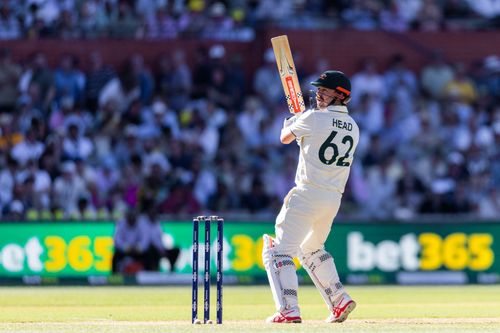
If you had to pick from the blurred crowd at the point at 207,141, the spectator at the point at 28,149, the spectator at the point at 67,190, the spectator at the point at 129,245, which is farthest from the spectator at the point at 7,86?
the spectator at the point at 129,245

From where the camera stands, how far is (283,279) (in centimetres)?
1070

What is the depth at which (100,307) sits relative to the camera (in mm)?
13906

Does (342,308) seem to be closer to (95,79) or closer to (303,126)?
(303,126)

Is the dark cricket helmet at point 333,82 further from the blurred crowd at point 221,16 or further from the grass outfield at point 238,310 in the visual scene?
the blurred crowd at point 221,16

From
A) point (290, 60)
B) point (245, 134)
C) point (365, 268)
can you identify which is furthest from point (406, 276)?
point (290, 60)

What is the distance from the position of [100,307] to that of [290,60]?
386 cm

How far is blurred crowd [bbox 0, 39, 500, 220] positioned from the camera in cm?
1955

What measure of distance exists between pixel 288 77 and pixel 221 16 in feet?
37.1

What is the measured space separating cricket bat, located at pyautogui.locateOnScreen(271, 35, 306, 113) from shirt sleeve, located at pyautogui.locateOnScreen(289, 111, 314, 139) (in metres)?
0.51

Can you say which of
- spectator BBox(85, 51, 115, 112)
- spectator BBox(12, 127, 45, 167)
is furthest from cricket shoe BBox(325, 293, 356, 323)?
spectator BBox(85, 51, 115, 112)

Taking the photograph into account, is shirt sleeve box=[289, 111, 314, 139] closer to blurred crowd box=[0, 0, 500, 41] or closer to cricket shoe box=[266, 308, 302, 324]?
cricket shoe box=[266, 308, 302, 324]

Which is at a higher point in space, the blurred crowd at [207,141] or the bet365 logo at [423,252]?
the blurred crowd at [207,141]

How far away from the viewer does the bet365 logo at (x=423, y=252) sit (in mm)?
19438

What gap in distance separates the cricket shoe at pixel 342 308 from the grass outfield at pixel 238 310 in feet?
0.30
